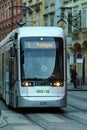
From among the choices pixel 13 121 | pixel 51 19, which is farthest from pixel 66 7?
pixel 13 121

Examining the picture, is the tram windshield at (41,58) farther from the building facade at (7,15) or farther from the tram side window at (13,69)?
the building facade at (7,15)

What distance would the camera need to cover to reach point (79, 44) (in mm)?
52406

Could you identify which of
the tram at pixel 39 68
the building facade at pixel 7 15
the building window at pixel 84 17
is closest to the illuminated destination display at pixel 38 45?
the tram at pixel 39 68

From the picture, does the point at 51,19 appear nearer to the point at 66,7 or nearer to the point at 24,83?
the point at 66,7

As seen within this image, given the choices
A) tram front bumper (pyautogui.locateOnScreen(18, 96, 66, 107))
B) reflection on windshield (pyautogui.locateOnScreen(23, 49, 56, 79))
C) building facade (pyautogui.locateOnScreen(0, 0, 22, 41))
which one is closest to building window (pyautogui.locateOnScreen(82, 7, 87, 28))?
building facade (pyautogui.locateOnScreen(0, 0, 22, 41))

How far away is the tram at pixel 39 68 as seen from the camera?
67.4 feet

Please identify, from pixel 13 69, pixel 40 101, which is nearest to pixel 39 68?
pixel 40 101

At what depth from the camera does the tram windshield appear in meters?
20.7

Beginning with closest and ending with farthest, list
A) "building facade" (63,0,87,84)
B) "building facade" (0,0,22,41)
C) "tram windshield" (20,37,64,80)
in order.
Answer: "tram windshield" (20,37,64,80) < "building facade" (63,0,87,84) < "building facade" (0,0,22,41)

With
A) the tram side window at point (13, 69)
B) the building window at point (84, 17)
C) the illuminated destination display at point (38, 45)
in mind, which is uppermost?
the building window at point (84, 17)

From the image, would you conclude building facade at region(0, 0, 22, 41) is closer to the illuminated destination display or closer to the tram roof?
the tram roof

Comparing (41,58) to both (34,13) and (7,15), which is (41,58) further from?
(7,15)

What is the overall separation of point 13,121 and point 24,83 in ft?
10.1

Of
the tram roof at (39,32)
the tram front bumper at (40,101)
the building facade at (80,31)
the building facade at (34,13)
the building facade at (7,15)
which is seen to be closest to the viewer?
the tram front bumper at (40,101)
